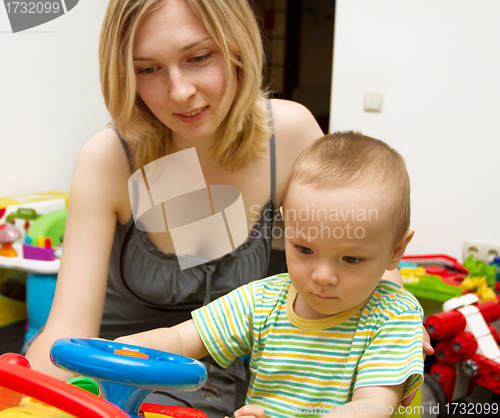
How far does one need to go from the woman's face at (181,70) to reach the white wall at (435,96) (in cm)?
116

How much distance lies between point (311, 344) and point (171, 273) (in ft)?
1.34

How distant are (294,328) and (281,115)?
0.53 metres

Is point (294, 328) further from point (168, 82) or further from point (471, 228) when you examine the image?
point (471, 228)

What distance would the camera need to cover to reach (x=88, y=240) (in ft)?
2.83

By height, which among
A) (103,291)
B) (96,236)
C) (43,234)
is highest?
(96,236)

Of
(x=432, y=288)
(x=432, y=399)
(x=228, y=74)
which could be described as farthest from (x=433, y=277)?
(x=228, y=74)

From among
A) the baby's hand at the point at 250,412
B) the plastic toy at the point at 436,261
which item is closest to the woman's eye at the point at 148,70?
the baby's hand at the point at 250,412

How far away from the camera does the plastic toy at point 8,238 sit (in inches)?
66.4

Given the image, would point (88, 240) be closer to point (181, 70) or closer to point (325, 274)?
point (181, 70)

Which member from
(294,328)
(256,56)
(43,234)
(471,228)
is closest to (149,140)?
(256,56)

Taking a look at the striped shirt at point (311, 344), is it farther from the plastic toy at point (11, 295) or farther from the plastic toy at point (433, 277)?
the plastic toy at point (11, 295)

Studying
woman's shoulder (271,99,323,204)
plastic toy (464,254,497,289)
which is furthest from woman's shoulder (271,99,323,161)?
plastic toy (464,254,497,289)

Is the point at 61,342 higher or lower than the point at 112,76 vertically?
lower

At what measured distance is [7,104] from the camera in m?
1.91
